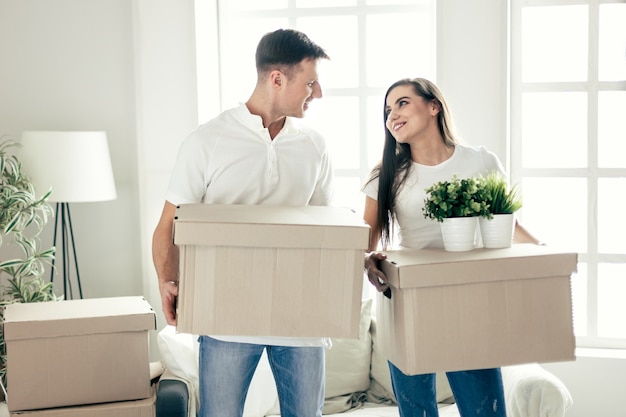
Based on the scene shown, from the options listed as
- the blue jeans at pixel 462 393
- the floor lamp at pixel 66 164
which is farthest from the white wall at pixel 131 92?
the blue jeans at pixel 462 393

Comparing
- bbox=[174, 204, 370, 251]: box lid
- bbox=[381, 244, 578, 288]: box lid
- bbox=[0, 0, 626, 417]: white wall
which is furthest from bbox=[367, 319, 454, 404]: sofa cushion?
bbox=[174, 204, 370, 251]: box lid

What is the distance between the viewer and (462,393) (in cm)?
195

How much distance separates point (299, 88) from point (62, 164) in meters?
1.38

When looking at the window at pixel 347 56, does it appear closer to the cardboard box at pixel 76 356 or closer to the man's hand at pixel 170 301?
the cardboard box at pixel 76 356

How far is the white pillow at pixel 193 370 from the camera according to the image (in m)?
2.72

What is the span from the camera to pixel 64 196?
294 centimetres

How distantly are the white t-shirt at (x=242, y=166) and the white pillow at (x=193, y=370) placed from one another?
94 cm

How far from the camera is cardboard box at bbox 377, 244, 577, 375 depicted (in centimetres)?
167

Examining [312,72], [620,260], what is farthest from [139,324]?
[620,260]

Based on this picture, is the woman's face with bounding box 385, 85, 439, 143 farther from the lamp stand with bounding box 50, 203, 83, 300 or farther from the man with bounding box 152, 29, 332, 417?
the lamp stand with bounding box 50, 203, 83, 300

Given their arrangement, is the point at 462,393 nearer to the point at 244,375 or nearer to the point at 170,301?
the point at 244,375

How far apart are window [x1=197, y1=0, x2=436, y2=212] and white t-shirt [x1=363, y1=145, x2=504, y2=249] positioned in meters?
1.34

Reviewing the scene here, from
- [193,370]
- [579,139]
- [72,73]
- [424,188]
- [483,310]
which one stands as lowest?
[193,370]

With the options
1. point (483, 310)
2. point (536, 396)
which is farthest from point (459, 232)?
point (536, 396)
